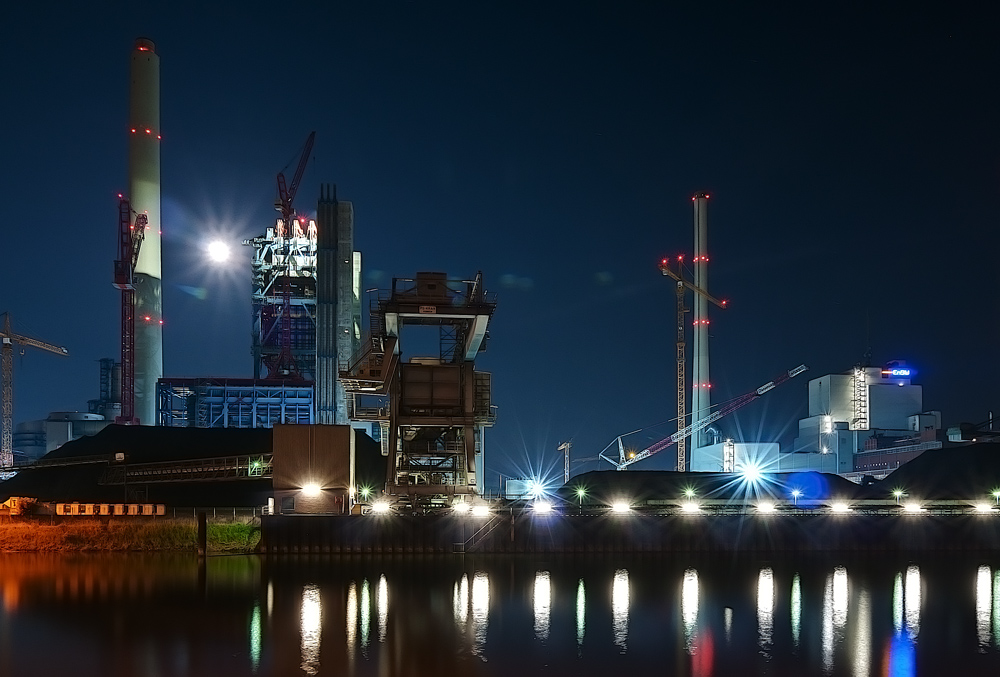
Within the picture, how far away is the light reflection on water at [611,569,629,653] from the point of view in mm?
26609

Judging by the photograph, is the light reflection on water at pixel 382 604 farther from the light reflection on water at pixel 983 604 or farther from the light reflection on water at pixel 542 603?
the light reflection on water at pixel 983 604

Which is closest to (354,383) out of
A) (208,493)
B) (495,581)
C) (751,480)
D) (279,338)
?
(495,581)

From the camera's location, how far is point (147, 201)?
9544 cm

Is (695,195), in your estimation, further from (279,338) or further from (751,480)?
(279,338)

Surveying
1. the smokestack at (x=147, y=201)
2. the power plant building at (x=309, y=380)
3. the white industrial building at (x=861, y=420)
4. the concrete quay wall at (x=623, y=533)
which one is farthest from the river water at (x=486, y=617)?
the white industrial building at (x=861, y=420)

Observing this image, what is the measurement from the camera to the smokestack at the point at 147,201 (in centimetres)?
9281

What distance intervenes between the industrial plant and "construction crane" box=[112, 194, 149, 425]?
0.67ft

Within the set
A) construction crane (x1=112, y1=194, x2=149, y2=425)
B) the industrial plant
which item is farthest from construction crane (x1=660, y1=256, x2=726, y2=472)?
construction crane (x1=112, y1=194, x2=149, y2=425)

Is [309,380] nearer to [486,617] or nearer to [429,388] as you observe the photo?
[429,388]

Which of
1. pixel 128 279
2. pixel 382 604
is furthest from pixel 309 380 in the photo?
pixel 382 604

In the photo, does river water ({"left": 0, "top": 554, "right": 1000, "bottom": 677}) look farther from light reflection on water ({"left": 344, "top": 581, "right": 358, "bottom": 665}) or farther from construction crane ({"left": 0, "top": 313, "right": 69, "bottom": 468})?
construction crane ({"left": 0, "top": 313, "right": 69, "bottom": 468})

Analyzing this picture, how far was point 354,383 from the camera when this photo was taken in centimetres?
5016

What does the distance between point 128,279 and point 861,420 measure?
89685mm

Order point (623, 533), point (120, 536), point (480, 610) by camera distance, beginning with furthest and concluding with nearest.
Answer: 1. point (623, 533)
2. point (120, 536)
3. point (480, 610)
